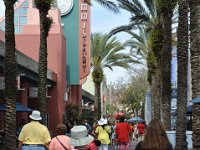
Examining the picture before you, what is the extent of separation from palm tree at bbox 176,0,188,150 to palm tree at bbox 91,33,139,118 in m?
26.1

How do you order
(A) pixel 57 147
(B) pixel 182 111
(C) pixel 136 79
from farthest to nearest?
(C) pixel 136 79 → (B) pixel 182 111 → (A) pixel 57 147

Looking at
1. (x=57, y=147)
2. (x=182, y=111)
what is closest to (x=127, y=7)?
(x=182, y=111)

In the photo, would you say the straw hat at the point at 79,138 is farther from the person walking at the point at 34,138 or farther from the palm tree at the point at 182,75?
the palm tree at the point at 182,75

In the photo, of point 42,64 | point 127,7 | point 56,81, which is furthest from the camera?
point 56,81

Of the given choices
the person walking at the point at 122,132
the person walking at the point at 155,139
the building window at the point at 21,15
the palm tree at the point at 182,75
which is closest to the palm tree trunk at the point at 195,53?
the palm tree at the point at 182,75

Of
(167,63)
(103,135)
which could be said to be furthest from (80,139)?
(167,63)

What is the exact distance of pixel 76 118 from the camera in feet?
118

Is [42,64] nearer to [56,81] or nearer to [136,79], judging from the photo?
[56,81]

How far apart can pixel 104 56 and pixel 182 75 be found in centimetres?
2804

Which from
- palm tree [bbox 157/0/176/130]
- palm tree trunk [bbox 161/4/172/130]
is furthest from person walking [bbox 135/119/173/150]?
palm tree trunk [bbox 161/4/172/130]

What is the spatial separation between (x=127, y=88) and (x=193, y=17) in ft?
210

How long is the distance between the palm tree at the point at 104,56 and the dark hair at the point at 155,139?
38012 millimetres

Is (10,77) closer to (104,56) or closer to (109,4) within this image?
(109,4)

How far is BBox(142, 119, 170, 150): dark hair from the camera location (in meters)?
5.91
